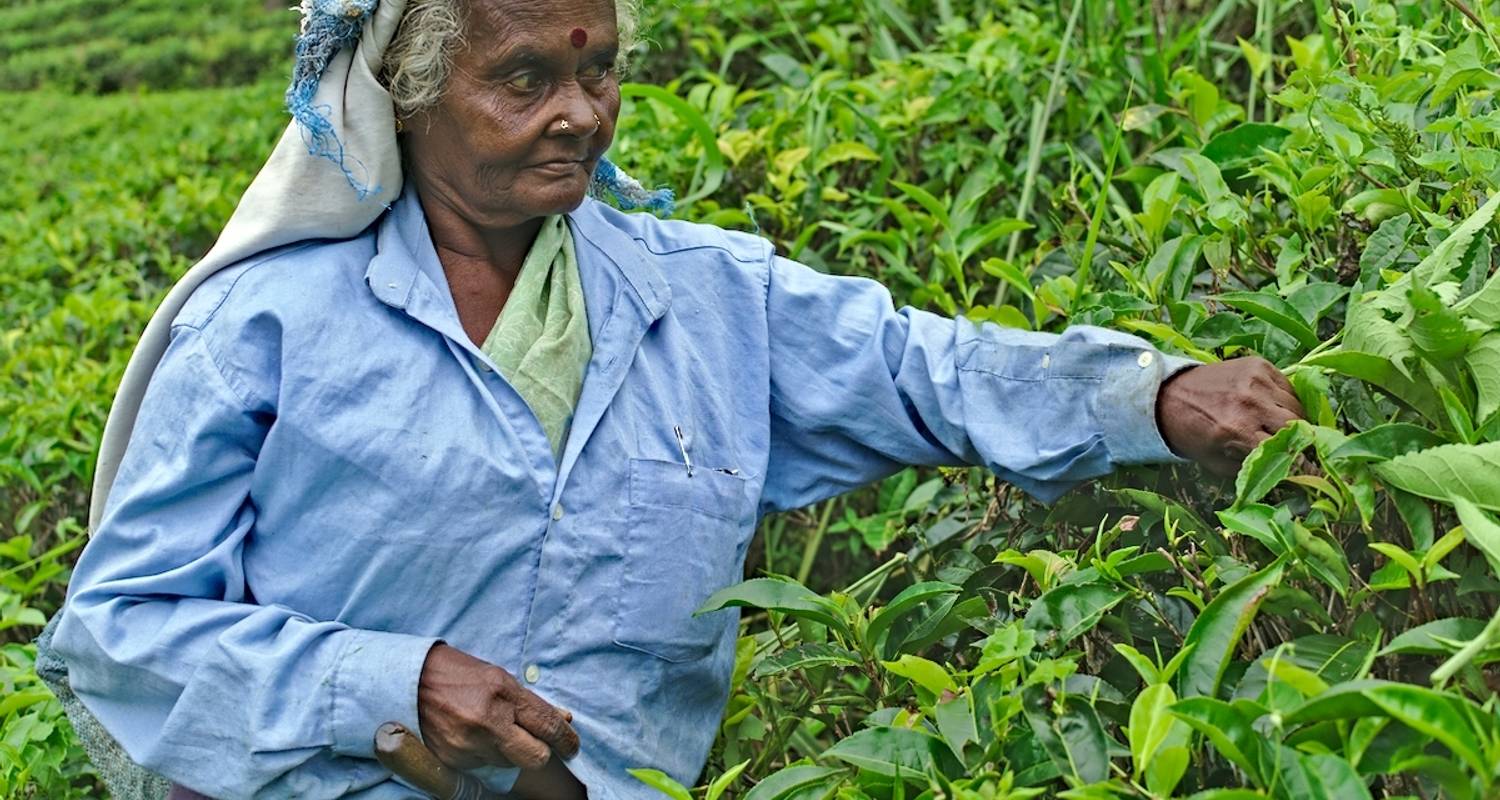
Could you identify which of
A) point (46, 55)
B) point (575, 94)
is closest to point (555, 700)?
point (575, 94)

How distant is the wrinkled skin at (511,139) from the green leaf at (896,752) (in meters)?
0.32

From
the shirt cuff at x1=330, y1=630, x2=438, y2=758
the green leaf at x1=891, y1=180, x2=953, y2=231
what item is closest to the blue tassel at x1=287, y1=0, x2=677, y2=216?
the shirt cuff at x1=330, y1=630, x2=438, y2=758

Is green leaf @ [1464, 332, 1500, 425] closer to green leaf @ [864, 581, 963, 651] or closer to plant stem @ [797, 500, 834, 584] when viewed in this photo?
green leaf @ [864, 581, 963, 651]

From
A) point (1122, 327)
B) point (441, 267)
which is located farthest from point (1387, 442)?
point (441, 267)

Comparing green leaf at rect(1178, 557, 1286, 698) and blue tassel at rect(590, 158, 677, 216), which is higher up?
blue tassel at rect(590, 158, 677, 216)

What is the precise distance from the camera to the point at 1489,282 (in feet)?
5.06

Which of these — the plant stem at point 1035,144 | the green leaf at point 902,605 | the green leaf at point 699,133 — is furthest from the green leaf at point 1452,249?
the green leaf at point 699,133

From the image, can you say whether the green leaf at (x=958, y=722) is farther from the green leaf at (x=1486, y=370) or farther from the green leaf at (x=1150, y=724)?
the green leaf at (x=1486, y=370)

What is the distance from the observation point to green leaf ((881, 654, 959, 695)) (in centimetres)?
157

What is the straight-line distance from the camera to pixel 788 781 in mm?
1570

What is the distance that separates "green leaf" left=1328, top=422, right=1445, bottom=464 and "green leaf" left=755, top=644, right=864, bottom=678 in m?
0.49

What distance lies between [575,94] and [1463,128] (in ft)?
2.87

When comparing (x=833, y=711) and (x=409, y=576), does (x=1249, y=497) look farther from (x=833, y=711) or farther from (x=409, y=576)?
(x=409, y=576)

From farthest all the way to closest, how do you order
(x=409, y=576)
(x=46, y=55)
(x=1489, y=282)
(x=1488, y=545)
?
(x=46, y=55) < (x=409, y=576) < (x=1489, y=282) < (x=1488, y=545)
